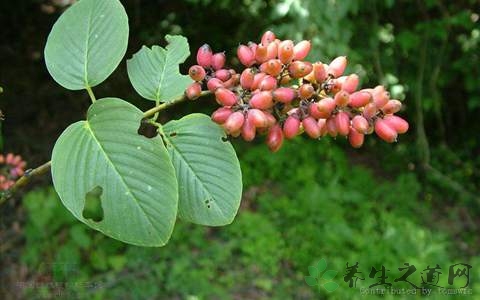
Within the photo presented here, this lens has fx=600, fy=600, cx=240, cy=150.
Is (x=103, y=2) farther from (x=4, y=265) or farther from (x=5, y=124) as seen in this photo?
(x=5, y=124)

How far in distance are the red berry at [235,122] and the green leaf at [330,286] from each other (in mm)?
1862

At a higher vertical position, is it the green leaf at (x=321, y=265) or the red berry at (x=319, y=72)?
the red berry at (x=319, y=72)

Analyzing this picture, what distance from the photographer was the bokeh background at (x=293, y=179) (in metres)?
2.38

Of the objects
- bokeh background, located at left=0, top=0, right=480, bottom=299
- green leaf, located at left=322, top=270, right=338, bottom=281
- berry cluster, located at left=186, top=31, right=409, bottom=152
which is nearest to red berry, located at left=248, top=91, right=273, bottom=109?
berry cluster, located at left=186, top=31, right=409, bottom=152

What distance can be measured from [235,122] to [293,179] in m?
2.48

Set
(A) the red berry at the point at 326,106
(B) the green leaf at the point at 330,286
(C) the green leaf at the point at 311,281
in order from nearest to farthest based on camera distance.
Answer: (A) the red berry at the point at 326,106 < (B) the green leaf at the point at 330,286 < (C) the green leaf at the point at 311,281

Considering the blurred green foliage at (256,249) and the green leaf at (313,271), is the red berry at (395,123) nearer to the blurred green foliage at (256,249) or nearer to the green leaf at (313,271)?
the blurred green foliage at (256,249)

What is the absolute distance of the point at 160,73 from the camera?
69 cm

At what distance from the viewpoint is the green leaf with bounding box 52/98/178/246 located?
56 centimetres

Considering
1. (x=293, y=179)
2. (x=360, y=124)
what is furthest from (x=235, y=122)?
(x=293, y=179)

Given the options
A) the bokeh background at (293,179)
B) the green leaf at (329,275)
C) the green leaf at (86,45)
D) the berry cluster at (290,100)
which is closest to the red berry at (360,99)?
the berry cluster at (290,100)

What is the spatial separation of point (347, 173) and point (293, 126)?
104 inches

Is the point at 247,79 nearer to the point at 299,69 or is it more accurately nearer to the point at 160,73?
the point at 299,69

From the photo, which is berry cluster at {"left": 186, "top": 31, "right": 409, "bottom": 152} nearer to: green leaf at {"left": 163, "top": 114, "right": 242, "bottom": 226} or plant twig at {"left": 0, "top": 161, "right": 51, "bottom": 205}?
green leaf at {"left": 163, "top": 114, "right": 242, "bottom": 226}
